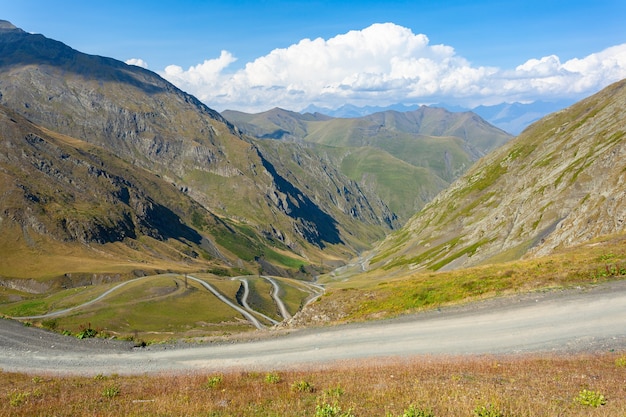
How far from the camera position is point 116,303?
9862 cm

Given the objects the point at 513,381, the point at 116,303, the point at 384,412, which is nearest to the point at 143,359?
the point at 384,412

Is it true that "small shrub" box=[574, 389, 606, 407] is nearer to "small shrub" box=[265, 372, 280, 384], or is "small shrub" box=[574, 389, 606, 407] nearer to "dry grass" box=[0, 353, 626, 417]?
"dry grass" box=[0, 353, 626, 417]

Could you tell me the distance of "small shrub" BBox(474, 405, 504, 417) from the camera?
10859 mm

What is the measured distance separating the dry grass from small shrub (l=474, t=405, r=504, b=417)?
20cm

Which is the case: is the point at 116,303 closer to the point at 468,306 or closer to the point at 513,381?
the point at 468,306

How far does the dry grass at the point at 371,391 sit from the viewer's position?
12688mm

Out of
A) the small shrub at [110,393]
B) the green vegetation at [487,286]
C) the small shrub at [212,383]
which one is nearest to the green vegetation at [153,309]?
the green vegetation at [487,286]

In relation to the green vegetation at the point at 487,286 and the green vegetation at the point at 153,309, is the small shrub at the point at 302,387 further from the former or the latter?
the green vegetation at the point at 153,309

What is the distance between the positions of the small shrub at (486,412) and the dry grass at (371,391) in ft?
0.66

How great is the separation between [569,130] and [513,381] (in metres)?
218

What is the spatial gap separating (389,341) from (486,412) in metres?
17.7

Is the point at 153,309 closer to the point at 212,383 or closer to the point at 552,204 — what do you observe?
the point at 212,383

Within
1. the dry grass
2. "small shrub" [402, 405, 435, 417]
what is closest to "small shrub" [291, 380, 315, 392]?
the dry grass

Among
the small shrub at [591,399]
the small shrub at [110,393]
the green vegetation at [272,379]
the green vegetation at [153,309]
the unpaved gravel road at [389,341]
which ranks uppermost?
the small shrub at [591,399]
